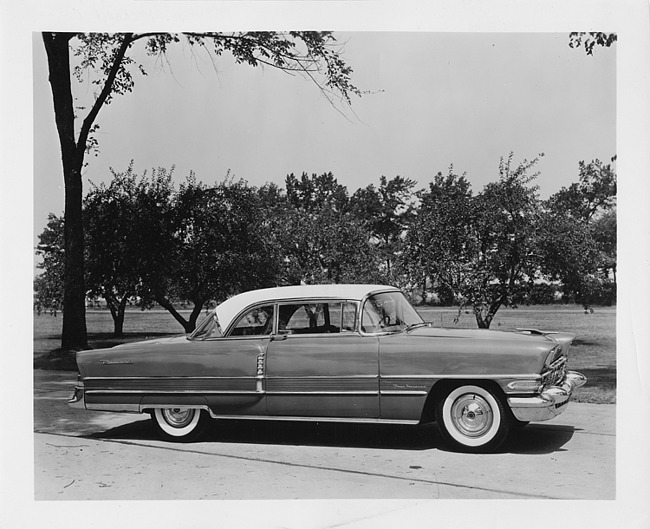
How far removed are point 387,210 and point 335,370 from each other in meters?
3.05

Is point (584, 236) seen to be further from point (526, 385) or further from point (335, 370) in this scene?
point (335, 370)

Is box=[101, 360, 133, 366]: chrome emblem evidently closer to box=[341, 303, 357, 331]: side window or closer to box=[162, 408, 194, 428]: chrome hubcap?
box=[162, 408, 194, 428]: chrome hubcap

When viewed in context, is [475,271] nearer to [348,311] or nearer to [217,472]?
[348,311]

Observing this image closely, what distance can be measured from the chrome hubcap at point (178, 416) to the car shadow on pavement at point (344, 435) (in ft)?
0.62

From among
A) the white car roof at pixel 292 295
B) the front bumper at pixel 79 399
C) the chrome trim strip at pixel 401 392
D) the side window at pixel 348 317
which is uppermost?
the white car roof at pixel 292 295

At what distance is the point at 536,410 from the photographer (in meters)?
5.08

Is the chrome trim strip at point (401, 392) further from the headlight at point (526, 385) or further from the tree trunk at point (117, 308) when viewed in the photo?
the tree trunk at point (117, 308)

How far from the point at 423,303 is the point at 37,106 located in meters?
5.11

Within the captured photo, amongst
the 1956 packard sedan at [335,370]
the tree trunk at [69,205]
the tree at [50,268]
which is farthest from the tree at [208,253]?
the 1956 packard sedan at [335,370]

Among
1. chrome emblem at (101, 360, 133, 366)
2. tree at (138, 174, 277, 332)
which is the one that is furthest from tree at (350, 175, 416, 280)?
chrome emblem at (101, 360, 133, 366)

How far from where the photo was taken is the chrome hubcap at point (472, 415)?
5.24 m

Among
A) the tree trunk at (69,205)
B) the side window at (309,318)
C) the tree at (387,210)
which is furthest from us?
the tree at (387,210)

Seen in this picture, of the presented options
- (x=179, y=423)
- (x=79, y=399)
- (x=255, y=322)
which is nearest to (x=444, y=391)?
(x=255, y=322)
